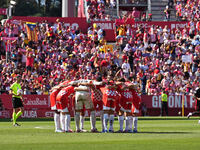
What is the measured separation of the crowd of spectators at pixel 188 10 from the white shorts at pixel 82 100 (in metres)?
29.4

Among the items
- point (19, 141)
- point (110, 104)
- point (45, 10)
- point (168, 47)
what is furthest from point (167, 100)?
point (45, 10)

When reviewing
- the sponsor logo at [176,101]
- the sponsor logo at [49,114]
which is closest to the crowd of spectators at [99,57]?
the sponsor logo at [176,101]

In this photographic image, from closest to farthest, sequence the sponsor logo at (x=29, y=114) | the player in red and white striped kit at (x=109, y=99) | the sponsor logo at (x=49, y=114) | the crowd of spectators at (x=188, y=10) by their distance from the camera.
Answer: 1. the player in red and white striped kit at (x=109, y=99)
2. the sponsor logo at (x=29, y=114)
3. the sponsor logo at (x=49, y=114)
4. the crowd of spectators at (x=188, y=10)

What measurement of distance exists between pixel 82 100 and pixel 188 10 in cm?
3104

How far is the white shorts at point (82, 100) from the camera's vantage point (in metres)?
20.4

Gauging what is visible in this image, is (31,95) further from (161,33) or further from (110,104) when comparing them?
(110,104)

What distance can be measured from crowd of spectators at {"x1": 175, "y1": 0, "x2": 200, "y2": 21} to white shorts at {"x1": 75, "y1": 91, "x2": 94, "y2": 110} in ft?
96.4

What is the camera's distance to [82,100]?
20.4 meters

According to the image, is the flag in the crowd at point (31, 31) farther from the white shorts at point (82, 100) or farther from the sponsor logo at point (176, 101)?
the white shorts at point (82, 100)

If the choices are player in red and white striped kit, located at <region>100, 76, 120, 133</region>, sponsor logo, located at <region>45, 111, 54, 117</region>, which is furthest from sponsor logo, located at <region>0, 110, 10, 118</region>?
player in red and white striped kit, located at <region>100, 76, 120, 133</region>

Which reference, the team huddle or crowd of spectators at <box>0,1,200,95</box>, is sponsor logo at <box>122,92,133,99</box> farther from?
crowd of spectators at <box>0,1,200,95</box>

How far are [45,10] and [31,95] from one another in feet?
180

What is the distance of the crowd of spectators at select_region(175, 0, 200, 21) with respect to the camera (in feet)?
161

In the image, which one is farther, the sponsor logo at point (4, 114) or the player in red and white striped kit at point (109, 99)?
the sponsor logo at point (4, 114)
